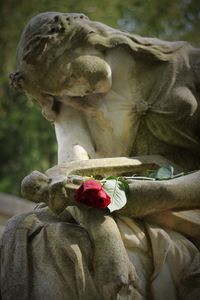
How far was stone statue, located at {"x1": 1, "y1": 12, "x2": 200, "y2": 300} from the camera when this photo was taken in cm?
391

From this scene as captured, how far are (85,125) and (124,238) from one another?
87 centimetres

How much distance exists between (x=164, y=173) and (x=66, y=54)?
2.46 feet

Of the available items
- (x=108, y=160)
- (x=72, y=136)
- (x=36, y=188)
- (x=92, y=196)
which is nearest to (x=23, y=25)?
(x=72, y=136)

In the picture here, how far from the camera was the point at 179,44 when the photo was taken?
4754mm

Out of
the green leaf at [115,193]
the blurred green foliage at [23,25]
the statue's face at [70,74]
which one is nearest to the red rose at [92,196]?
the green leaf at [115,193]

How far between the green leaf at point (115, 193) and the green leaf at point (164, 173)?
0.99ft

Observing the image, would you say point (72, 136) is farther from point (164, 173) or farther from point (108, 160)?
point (164, 173)

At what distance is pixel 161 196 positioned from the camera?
4109 millimetres

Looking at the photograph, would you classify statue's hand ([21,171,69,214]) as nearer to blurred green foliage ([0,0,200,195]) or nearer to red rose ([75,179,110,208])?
red rose ([75,179,110,208])

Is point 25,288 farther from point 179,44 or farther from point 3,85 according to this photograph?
point 3,85

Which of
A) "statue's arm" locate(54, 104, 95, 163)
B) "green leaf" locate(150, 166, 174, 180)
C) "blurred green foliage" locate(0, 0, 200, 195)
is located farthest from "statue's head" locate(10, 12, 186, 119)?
"blurred green foliage" locate(0, 0, 200, 195)

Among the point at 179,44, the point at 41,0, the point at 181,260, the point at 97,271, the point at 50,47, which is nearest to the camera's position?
the point at 97,271

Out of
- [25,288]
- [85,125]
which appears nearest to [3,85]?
[85,125]

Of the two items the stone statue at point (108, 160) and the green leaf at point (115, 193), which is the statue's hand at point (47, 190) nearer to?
the stone statue at point (108, 160)
